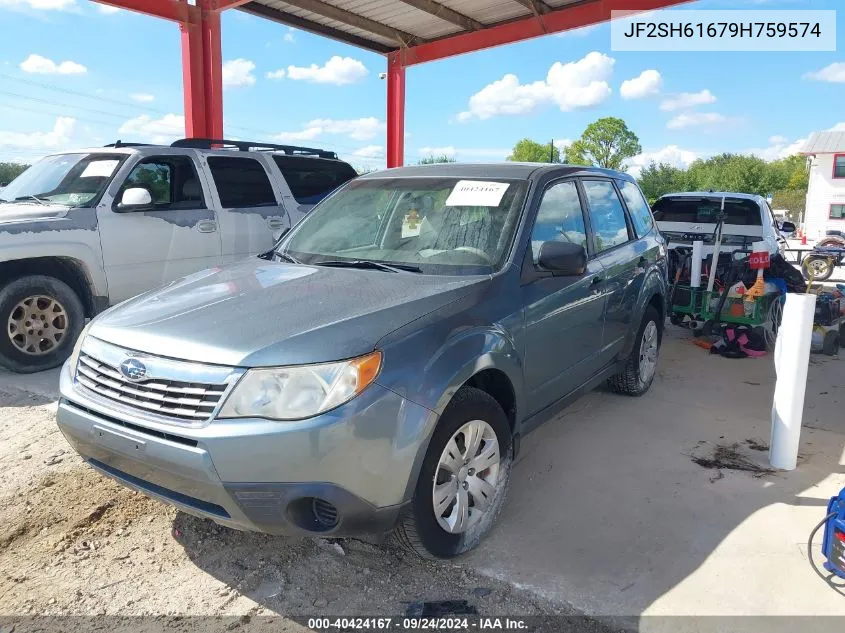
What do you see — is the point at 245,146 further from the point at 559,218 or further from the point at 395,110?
the point at 395,110

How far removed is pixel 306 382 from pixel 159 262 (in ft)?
14.3

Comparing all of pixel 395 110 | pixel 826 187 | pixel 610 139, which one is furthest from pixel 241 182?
pixel 610 139

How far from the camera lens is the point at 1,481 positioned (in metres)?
3.61

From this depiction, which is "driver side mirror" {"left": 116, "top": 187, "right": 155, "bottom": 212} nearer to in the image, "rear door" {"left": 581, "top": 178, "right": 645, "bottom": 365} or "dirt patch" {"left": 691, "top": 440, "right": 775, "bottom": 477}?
"rear door" {"left": 581, "top": 178, "right": 645, "bottom": 365}

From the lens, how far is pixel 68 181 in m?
5.88

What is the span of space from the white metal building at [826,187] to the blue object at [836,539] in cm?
4316

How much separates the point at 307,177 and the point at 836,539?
6078 mm

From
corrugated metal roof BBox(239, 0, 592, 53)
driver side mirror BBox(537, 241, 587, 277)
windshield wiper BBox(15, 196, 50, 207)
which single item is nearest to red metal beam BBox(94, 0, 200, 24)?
corrugated metal roof BBox(239, 0, 592, 53)

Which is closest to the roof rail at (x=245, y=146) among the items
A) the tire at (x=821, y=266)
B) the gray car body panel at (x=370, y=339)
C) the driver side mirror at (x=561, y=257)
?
the gray car body panel at (x=370, y=339)

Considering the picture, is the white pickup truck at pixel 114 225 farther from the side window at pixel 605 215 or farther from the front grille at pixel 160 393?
the side window at pixel 605 215

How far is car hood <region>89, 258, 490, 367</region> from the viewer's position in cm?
236

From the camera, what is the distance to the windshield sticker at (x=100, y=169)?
19.2 feet

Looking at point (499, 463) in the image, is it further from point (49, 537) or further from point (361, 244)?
point (49, 537)

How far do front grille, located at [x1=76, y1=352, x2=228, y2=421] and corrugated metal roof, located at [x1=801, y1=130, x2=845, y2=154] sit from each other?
155ft
